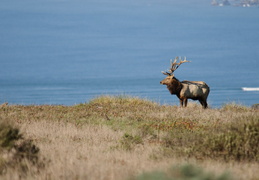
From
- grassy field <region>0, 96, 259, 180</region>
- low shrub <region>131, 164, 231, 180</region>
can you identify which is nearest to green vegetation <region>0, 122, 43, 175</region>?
grassy field <region>0, 96, 259, 180</region>

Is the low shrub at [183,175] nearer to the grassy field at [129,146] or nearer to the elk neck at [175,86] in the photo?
the grassy field at [129,146]

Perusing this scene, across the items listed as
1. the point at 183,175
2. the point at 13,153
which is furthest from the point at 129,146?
the point at 183,175

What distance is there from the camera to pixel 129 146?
43.0 feet

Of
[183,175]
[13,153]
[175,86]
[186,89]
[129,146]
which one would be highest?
[175,86]

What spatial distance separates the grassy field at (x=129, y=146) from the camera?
366 inches

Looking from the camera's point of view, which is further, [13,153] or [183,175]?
[13,153]

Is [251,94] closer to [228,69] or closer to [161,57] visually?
[228,69]

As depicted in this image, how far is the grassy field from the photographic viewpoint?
30.5 feet

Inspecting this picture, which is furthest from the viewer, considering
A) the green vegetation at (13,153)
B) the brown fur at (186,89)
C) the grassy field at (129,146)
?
the brown fur at (186,89)

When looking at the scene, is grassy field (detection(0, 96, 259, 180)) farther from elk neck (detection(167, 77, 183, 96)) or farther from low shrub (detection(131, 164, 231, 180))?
elk neck (detection(167, 77, 183, 96))

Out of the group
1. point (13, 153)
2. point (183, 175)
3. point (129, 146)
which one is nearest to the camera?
point (183, 175)

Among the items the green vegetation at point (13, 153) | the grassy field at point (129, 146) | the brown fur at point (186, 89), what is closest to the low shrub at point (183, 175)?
the grassy field at point (129, 146)

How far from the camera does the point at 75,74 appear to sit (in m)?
139

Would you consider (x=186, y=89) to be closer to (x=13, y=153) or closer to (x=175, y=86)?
(x=175, y=86)
